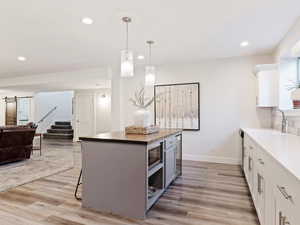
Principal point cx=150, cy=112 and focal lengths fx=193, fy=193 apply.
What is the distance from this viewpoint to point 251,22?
2752 mm

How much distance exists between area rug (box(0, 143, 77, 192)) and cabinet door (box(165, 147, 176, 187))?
2357 millimetres

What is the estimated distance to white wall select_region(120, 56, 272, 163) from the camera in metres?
4.42

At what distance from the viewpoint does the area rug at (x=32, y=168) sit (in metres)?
3.37

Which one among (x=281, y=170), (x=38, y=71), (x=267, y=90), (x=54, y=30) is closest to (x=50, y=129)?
(x=38, y=71)

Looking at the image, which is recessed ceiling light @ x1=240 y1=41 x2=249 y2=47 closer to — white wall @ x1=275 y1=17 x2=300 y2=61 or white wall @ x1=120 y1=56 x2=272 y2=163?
white wall @ x1=275 y1=17 x2=300 y2=61

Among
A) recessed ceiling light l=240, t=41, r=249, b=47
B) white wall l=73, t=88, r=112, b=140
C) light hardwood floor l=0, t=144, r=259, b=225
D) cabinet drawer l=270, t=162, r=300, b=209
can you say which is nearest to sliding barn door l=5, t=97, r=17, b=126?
white wall l=73, t=88, r=112, b=140

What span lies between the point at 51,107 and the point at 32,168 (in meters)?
6.83

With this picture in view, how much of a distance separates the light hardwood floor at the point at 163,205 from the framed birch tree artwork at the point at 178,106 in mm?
1707

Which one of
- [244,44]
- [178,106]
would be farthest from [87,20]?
[178,106]

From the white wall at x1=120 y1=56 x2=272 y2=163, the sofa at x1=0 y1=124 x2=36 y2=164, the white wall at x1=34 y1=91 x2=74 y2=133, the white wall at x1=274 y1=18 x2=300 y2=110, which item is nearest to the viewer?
the white wall at x1=274 y1=18 x2=300 y2=110

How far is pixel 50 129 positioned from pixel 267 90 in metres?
9.54

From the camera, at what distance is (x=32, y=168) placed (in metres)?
4.11

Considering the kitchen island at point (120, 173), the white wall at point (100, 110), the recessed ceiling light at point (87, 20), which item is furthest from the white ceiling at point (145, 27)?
the white wall at point (100, 110)

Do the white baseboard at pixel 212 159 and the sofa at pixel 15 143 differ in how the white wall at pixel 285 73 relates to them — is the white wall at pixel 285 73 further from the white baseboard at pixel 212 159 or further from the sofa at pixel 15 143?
the sofa at pixel 15 143
